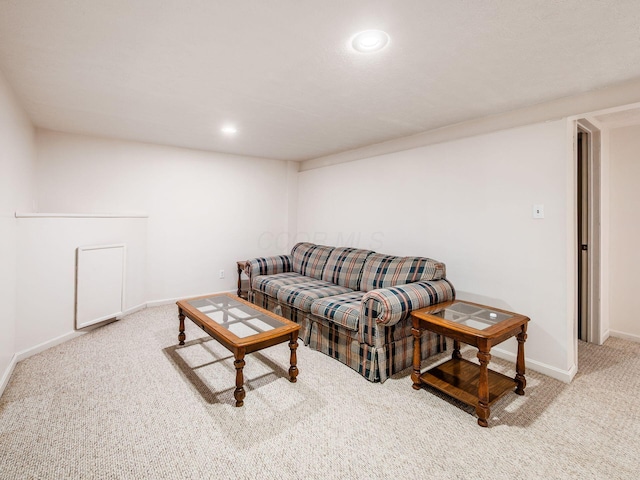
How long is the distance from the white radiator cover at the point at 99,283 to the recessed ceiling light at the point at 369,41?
3.20m

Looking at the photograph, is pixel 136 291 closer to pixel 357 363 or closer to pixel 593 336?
pixel 357 363

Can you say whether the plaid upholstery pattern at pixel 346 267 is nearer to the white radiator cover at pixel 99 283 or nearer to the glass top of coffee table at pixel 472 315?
the glass top of coffee table at pixel 472 315

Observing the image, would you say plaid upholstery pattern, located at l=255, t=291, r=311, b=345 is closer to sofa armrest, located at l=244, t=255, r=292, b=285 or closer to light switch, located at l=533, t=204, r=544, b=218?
sofa armrest, located at l=244, t=255, r=292, b=285

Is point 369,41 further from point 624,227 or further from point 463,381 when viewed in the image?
point 624,227

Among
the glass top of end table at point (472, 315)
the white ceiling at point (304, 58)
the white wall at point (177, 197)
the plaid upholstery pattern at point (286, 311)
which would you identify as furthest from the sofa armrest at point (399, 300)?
the white wall at point (177, 197)

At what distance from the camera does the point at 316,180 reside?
491cm

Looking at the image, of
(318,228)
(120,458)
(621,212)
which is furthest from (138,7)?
(621,212)

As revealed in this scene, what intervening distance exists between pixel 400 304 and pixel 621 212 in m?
2.67

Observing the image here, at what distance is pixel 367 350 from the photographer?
234 centimetres

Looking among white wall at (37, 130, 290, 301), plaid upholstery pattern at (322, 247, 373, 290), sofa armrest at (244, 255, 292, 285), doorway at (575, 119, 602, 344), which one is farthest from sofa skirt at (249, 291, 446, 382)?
white wall at (37, 130, 290, 301)

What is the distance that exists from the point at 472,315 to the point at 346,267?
61.3 inches

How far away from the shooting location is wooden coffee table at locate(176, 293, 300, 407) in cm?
198

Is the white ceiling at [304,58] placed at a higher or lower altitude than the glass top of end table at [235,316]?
higher

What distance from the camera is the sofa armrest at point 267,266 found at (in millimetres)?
4016
